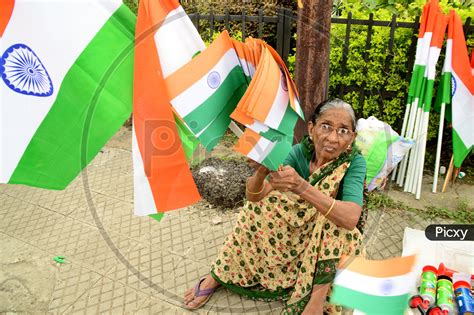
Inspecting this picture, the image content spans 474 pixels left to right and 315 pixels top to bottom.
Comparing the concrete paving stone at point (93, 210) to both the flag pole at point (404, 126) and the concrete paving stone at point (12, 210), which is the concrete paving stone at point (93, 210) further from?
the flag pole at point (404, 126)

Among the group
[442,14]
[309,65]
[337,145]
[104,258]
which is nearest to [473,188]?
[442,14]

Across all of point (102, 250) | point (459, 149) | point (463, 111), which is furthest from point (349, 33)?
point (102, 250)

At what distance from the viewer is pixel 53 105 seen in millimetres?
1691

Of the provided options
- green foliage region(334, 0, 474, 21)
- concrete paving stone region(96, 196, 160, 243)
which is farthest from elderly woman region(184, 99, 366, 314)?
green foliage region(334, 0, 474, 21)

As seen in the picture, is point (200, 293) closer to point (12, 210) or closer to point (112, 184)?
point (112, 184)

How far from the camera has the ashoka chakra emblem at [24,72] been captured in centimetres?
158

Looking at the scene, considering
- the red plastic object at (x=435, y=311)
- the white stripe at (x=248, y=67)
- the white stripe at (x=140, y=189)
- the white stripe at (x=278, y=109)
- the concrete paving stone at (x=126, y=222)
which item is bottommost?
the red plastic object at (x=435, y=311)

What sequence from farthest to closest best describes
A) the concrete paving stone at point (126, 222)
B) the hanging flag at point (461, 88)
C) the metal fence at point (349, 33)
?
the metal fence at point (349, 33) → the hanging flag at point (461, 88) → the concrete paving stone at point (126, 222)

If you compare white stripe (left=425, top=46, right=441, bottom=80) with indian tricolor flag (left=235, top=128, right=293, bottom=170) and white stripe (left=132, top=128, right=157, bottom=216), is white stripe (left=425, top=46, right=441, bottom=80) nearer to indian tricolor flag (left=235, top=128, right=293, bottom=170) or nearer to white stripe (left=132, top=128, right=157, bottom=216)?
indian tricolor flag (left=235, top=128, right=293, bottom=170)

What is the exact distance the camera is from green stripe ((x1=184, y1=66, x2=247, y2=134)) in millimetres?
1694

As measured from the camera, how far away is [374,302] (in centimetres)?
199

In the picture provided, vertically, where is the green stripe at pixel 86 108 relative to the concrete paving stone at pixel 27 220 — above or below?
above

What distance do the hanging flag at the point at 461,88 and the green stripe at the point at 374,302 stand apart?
7.64ft

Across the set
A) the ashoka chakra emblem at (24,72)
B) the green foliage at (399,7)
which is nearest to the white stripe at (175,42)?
the ashoka chakra emblem at (24,72)
